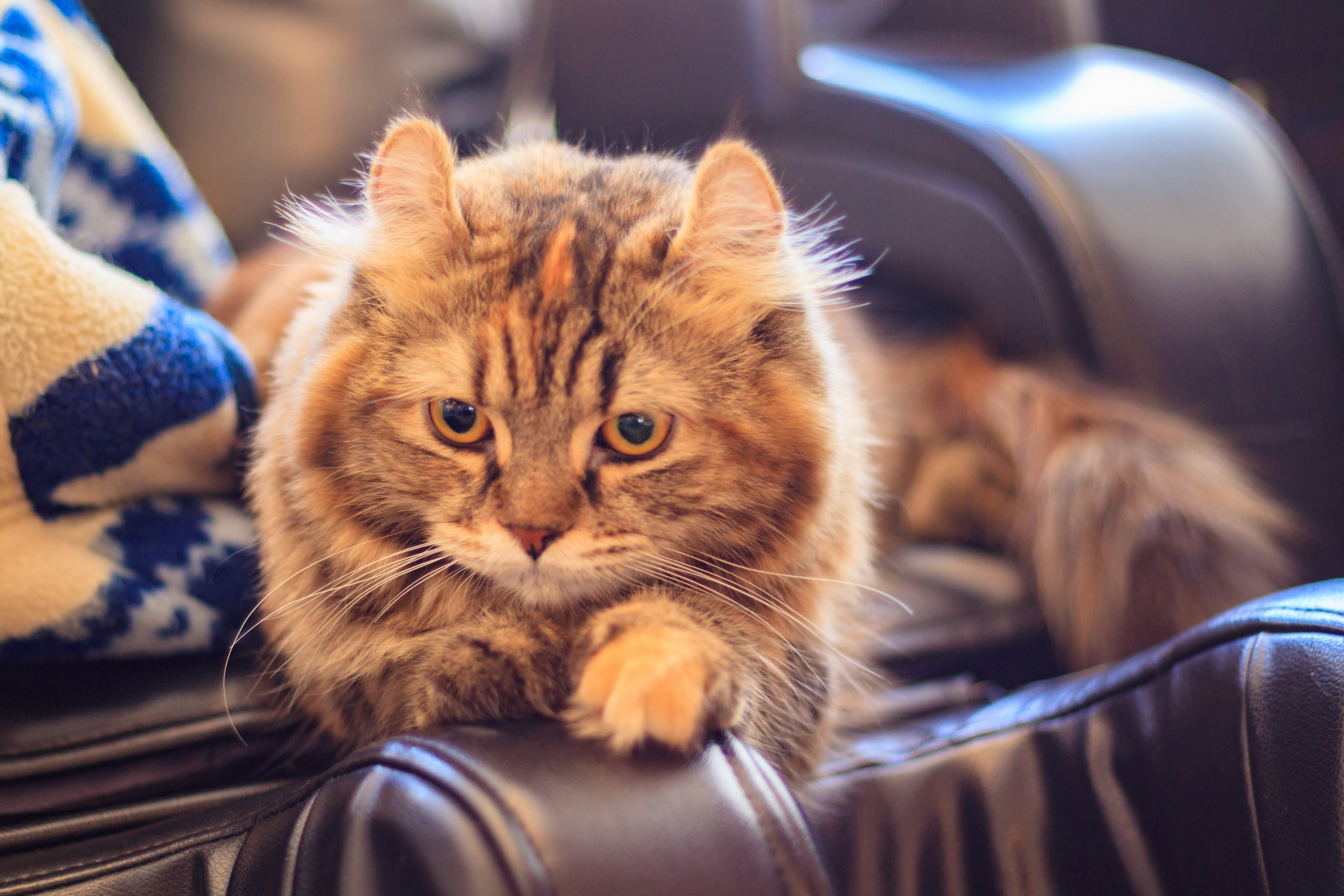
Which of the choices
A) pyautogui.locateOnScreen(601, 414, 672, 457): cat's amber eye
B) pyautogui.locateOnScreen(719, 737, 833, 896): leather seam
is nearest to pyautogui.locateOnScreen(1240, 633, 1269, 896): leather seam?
pyautogui.locateOnScreen(719, 737, 833, 896): leather seam

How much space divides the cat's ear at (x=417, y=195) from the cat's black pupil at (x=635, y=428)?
0.22m

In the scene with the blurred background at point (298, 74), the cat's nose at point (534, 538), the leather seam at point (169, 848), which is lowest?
the leather seam at point (169, 848)

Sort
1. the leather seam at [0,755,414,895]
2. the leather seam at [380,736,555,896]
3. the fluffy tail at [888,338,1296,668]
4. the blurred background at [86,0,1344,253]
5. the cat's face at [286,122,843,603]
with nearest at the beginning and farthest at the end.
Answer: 1. the leather seam at [380,736,555,896]
2. the leather seam at [0,755,414,895]
3. the cat's face at [286,122,843,603]
4. the fluffy tail at [888,338,1296,668]
5. the blurred background at [86,0,1344,253]

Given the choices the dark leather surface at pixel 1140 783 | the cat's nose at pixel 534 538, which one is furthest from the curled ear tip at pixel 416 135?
the dark leather surface at pixel 1140 783

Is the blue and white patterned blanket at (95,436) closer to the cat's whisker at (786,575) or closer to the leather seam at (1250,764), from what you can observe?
the cat's whisker at (786,575)

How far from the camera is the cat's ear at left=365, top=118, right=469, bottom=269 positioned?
2.66 ft

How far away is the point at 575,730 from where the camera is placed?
63 centimetres

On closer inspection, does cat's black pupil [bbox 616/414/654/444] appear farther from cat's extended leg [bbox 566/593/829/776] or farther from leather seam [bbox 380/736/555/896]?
leather seam [bbox 380/736/555/896]

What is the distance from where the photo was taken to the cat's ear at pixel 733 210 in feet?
2.62

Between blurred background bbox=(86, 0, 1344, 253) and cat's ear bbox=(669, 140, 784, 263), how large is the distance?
0.70 metres

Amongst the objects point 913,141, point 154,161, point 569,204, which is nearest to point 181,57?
point 154,161

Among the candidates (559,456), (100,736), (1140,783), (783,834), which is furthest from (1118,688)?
(100,736)

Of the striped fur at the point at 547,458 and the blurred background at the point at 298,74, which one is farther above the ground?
the blurred background at the point at 298,74

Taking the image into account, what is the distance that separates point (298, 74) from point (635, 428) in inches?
52.1
